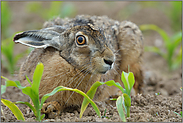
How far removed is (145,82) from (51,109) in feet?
10.1

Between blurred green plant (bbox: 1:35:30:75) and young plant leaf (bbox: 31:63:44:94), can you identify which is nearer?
young plant leaf (bbox: 31:63:44:94)

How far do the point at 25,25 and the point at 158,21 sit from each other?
562cm

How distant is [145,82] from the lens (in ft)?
21.0

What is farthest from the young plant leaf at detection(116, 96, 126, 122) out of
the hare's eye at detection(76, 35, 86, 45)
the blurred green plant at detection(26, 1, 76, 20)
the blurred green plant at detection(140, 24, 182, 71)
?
the blurred green plant at detection(26, 1, 76, 20)

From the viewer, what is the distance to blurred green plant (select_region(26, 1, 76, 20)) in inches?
405

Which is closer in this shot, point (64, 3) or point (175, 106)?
point (175, 106)

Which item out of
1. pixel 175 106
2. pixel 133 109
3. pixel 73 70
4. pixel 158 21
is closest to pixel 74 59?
pixel 73 70

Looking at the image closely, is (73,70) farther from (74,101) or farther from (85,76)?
(74,101)

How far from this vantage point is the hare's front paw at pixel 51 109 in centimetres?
403

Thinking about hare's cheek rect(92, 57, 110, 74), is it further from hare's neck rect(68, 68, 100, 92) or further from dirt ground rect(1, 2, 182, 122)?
dirt ground rect(1, 2, 182, 122)

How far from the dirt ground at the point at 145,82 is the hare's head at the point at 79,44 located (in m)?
0.76

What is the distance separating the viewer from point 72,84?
4289 mm

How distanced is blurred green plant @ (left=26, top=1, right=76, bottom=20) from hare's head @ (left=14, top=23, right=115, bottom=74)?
18.3 ft

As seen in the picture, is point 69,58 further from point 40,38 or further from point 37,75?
point 37,75
